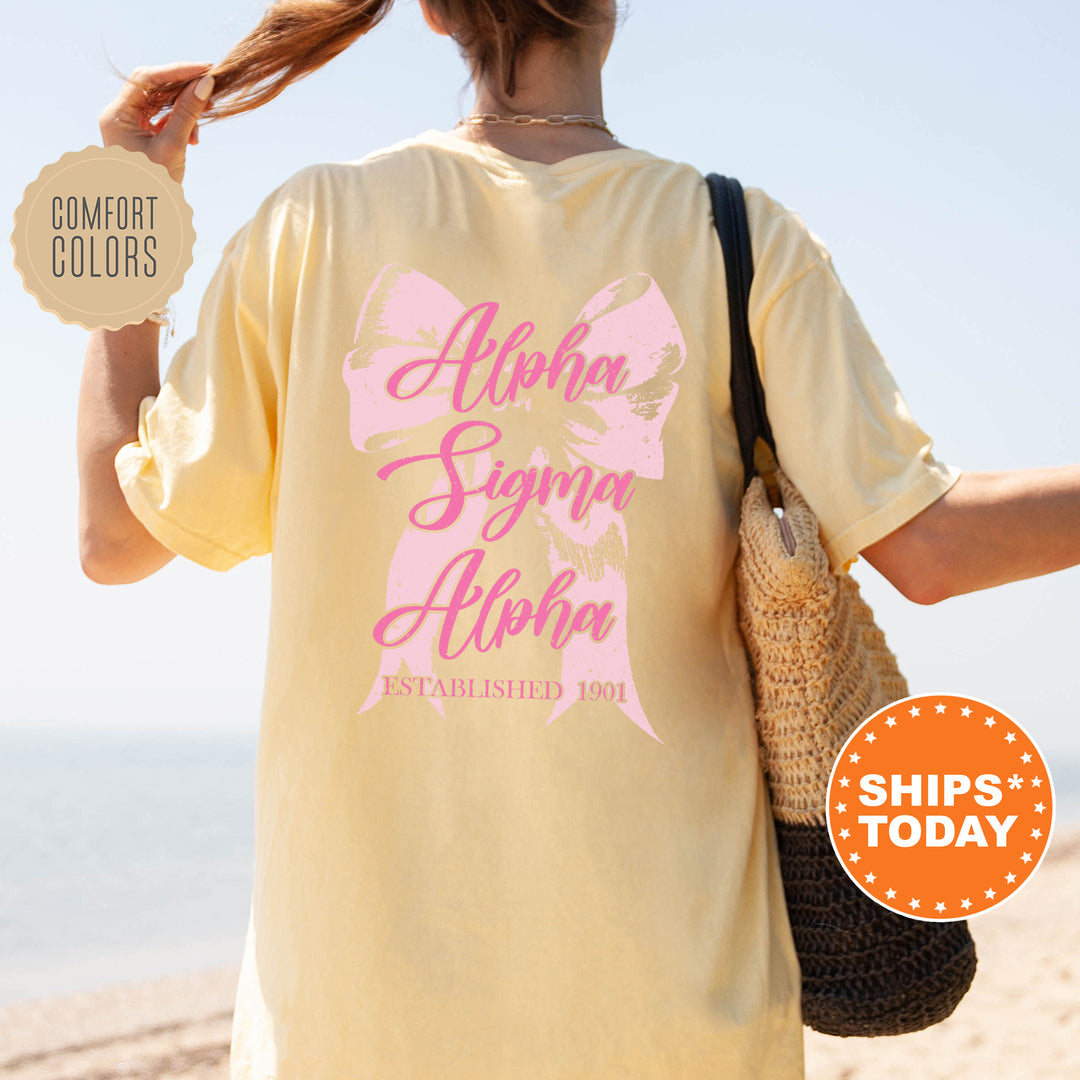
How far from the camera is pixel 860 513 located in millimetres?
1064

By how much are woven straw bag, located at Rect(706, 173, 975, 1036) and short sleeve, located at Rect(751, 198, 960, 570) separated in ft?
0.07

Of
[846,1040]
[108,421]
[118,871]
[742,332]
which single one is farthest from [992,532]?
[118,871]

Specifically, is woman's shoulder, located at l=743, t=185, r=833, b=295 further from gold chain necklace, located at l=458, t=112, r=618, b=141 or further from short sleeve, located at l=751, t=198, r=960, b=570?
gold chain necklace, located at l=458, t=112, r=618, b=141

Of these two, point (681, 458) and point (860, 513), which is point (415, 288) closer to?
point (681, 458)

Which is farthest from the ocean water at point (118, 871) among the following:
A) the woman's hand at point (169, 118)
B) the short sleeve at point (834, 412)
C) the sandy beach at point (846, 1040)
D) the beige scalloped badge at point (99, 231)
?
the short sleeve at point (834, 412)

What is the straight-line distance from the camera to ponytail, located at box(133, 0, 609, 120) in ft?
3.97

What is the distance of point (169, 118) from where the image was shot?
1.33 meters

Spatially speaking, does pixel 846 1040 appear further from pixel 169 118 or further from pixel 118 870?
pixel 118 870

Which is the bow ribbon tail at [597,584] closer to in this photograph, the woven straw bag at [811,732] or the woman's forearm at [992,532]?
the woven straw bag at [811,732]

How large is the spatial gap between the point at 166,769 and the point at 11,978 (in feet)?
39.0

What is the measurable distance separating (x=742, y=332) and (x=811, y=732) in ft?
1.31

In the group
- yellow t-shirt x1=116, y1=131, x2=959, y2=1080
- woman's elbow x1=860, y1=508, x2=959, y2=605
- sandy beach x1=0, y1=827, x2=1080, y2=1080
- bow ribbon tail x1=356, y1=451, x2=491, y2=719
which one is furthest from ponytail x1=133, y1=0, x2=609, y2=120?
sandy beach x1=0, y1=827, x2=1080, y2=1080

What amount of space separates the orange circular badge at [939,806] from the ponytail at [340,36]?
0.80m

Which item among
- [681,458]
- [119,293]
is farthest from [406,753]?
[119,293]
